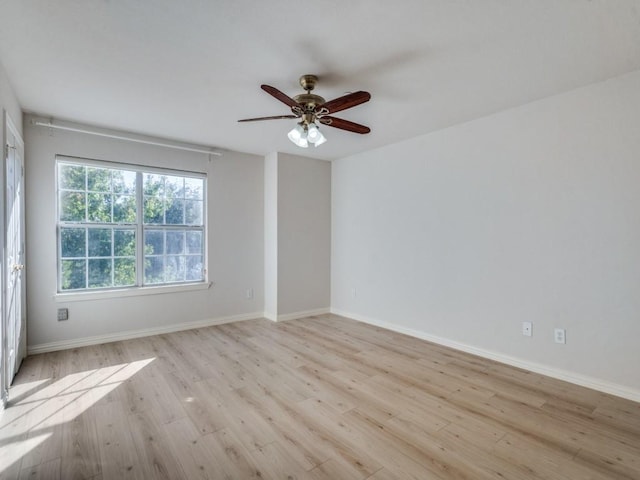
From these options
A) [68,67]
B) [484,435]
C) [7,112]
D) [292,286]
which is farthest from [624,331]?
[7,112]

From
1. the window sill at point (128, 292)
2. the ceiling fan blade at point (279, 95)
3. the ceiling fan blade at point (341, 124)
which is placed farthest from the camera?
the window sill at point (128, 292)

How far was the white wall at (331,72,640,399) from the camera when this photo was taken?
2.48m

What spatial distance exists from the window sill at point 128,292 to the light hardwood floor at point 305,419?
57cm

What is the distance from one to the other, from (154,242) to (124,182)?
78 centimetres

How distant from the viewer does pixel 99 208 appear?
12.2ft

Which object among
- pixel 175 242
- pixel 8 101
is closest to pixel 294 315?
pixel 175 242

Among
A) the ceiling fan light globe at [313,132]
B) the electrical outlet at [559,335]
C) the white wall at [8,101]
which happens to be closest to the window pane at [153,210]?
the white wall at [8,101]

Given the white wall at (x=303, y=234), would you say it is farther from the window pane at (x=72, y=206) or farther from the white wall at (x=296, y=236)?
the window pane at (x=72, y=206)

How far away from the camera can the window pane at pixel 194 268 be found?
438 centimetres

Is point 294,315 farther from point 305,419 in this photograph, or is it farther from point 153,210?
point 305,419

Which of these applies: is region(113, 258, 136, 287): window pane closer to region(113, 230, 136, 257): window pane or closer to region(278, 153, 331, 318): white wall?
region(113, 230, 136, 257): window pane

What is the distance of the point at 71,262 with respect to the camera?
357 cm

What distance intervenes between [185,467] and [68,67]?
2770 mm

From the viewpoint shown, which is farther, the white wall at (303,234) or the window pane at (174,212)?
the white wall at (303,234)
